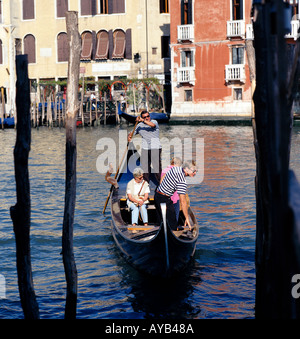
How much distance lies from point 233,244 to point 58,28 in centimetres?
2257

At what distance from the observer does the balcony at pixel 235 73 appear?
2447 cm

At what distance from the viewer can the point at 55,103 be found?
25.5 meters

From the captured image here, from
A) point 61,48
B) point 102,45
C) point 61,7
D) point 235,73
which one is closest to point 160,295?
point 235,73

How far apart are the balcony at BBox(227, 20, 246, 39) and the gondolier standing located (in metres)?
16.6

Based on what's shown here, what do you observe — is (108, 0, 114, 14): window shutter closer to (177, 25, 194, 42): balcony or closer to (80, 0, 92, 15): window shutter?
(80, 0, 92, 15): window shutter

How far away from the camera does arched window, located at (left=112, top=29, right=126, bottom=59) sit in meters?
27.8

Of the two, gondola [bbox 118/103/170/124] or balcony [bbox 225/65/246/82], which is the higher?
balcony [bbox 225/65/246/82]

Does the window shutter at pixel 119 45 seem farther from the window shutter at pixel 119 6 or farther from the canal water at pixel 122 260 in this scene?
the canal water at pixel 122 260

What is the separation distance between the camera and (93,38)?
1107 inches

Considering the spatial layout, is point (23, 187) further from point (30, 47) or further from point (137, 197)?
point (30, 47)

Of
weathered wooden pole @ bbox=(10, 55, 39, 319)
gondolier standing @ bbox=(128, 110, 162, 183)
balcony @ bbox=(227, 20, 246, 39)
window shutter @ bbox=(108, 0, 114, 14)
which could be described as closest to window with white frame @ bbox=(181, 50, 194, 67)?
balcony @ bbox=(227, 20, 246, 39)

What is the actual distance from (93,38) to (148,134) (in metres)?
20.4
